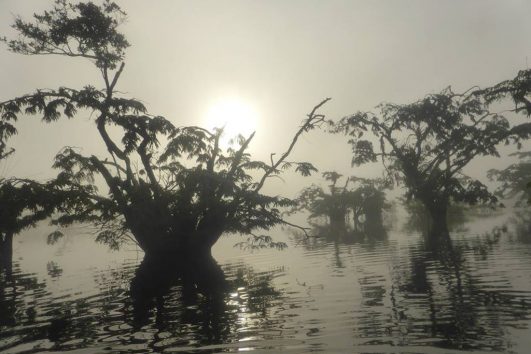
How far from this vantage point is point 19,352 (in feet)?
31.6

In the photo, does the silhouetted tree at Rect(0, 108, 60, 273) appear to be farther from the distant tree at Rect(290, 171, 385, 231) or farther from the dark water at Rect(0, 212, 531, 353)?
the distant tree at Rect(290, 171, 385, 231)

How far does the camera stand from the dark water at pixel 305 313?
8617mm

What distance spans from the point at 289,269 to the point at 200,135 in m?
13.7

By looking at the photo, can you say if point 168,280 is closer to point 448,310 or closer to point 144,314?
point 144,314

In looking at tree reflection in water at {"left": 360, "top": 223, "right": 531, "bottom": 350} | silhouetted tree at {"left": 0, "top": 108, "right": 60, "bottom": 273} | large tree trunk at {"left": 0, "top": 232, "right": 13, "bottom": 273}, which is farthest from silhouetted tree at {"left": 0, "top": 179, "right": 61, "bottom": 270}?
tree reflection in water at {"left": 360, "top": 223, "right": 531, "bottom": 350}

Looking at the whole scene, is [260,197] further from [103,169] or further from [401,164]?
[401,164]

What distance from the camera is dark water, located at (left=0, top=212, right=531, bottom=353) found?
862 centimetres

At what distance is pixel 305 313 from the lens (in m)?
11.5

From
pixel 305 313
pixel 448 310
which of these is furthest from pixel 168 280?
pixel 448 310

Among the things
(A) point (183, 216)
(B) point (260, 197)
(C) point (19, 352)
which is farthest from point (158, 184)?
(C) point (19, 352)

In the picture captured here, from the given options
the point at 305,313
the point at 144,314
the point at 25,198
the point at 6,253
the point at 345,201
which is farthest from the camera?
the point at 345,201

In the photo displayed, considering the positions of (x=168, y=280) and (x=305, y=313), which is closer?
(x=305, y=313)

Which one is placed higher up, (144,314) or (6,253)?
(6,253)

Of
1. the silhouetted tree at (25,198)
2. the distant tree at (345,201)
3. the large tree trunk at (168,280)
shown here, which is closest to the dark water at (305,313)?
the large tree trunk at (168,280)
